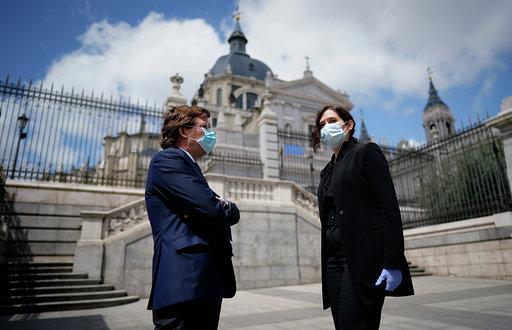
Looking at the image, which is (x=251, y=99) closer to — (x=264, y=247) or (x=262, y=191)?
(x=262, y=191)

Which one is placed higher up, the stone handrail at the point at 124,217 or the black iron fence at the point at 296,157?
the black iron fence at the point at 296,157

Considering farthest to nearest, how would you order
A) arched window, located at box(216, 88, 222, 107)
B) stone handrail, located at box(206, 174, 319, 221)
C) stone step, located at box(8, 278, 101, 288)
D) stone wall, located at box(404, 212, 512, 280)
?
arched window, located at box(216, 88, 222, 107), stone handrail, located at box(206, 174, 319, 221), stone wall, located at box(404, 212, 512, 280), stone step, located at box(8, 278, 101, 288)

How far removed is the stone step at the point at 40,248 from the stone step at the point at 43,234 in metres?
0.12

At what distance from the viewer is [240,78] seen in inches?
2184

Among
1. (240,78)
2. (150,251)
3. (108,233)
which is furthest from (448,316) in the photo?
(240,78)

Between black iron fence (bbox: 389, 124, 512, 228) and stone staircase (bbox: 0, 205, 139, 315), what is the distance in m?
10.4

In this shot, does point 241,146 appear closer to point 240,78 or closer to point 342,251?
point 342,251

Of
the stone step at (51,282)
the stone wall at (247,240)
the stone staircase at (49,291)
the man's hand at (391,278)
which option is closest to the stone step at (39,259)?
the stone staircase at (49,291)

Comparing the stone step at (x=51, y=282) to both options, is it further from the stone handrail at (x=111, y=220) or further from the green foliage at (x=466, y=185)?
the green foliage at (x=466, y=185)

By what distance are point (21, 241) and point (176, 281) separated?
10.6m

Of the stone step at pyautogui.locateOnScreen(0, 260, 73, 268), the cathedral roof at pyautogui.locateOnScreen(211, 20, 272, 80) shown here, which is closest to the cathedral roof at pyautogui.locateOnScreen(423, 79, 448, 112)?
the cathedral roof at pyautogui.locateOnScreen(211, 20, 272, 80)

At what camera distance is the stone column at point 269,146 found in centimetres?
1423

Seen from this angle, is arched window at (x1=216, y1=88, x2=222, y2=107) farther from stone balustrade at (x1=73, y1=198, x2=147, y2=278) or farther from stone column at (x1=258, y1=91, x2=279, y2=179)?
stone balustrade at (x1=73, y1=198, x2=147, y2=278)

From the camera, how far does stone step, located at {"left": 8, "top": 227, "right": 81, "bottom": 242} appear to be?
32.9 ft
